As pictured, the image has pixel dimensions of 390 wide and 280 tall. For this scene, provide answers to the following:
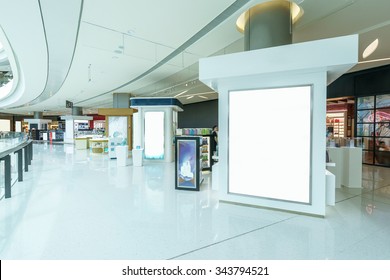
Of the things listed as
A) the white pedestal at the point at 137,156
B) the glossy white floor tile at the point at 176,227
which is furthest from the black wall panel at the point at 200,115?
the glossy white floor tile at the point at 176,227

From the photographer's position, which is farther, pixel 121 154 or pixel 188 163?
pixel 121 154

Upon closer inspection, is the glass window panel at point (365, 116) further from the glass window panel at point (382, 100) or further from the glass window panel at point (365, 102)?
the glass window panel at point (382, 100)

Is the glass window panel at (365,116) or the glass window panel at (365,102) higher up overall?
the glass window panel at (365,102)

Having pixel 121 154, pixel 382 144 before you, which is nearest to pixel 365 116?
pixel 382 144

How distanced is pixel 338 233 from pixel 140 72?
27.0 ft

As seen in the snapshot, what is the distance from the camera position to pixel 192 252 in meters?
2.46

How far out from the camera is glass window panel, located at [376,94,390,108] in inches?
315

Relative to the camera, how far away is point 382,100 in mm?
8141

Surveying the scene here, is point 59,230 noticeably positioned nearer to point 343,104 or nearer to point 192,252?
point 192,252

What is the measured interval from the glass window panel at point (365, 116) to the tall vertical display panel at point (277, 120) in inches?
255

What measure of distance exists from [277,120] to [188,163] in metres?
2.24

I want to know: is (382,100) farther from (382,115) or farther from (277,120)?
(277,120)

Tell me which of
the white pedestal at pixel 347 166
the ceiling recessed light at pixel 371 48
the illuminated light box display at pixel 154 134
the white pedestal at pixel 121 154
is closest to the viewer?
the white pedestal at pixel 347 166

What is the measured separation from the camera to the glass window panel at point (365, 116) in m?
→ 8.48
